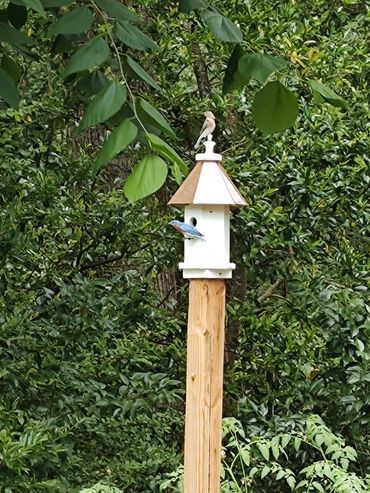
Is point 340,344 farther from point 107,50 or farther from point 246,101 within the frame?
point 107,50

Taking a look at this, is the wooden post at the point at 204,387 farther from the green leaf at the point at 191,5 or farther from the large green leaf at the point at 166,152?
the large green leaf at the point at 166,152

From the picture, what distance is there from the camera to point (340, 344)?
3.65 meters

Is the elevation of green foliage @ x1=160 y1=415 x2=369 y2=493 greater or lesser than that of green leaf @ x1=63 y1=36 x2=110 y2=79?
lesser

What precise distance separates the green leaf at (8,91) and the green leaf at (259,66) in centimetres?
40

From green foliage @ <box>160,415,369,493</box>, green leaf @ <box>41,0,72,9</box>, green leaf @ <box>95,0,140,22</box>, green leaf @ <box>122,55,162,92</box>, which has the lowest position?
green foliage @ <box>160,415,369,493</box>

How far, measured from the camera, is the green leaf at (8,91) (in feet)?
5.72

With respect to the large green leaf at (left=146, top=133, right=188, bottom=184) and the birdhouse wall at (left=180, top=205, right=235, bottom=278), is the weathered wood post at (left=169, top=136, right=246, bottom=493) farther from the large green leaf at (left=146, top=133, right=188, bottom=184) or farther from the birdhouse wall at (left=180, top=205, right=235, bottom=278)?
the large green leaf at (left=146, top=133, right=188, bottom=184)

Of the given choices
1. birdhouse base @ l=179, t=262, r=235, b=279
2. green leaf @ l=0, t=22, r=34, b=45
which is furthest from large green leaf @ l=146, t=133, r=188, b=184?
birdhouse base @ l=179, t=262, r=235, b=279

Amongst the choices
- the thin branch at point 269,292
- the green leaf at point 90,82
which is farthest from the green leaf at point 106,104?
the thin branch at point 269,292

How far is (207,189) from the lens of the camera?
2.41 metres

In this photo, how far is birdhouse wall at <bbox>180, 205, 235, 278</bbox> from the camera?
236 cm

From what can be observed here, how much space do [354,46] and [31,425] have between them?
1969mm

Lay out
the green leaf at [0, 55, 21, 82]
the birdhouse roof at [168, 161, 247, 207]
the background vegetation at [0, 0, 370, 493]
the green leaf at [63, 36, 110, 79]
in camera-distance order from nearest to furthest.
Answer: the green leaf at [63, 36, 110, 79]
the green leaf at [0, 55, 21, 82]
the birdhouse roof at [168, 161, 247, 207]
the background vegetation at [0, 0, 370, 493]

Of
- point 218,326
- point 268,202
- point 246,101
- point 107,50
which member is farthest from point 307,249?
point 107,50
